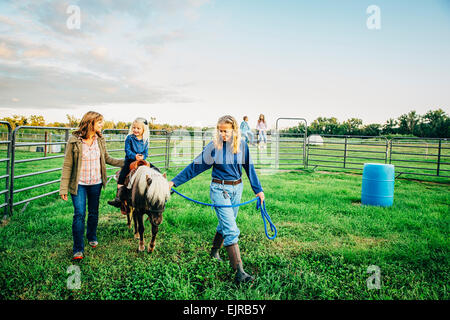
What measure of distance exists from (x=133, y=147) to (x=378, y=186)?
206 inches

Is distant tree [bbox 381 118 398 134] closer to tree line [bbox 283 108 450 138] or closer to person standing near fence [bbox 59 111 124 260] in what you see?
tree line [bbox 283 108 450 138]

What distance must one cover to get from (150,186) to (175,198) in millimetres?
3123

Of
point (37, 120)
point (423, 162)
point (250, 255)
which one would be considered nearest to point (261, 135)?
point (423, 162)

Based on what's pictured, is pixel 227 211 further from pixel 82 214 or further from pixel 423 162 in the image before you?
pixel 423 162

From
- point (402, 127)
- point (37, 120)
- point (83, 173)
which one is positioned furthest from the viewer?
point (402, 127)

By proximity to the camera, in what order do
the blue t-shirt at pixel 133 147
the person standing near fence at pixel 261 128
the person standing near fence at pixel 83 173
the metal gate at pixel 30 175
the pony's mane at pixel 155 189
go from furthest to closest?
the person standing near fence at pixel 261 128 → the metal gate at pixel 30 175 → the blue t-shirt at pixel 133 147 → the person standing near fence at pixel 83 173 → the pony's mane at pixel 155 189

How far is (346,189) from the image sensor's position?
25.1 feet

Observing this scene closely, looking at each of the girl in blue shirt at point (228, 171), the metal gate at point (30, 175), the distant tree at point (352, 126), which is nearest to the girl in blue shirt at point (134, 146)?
the metal gate at point (30, 175)

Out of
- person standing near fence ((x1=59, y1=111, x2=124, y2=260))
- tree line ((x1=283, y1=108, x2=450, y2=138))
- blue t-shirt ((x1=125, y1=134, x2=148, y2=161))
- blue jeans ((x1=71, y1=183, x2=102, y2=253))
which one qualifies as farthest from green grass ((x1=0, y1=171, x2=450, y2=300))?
tree line ((x1=283, y1=108, x2=450, y2=138))

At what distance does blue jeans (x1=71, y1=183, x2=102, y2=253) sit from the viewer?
11.6 ft

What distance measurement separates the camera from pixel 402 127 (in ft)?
172

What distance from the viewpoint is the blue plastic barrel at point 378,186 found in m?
5.95

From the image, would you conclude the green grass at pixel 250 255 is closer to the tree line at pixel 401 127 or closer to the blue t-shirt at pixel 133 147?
the blue t-shirt at pixel 133 147

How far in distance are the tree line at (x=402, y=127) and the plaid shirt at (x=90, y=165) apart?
4620cm
